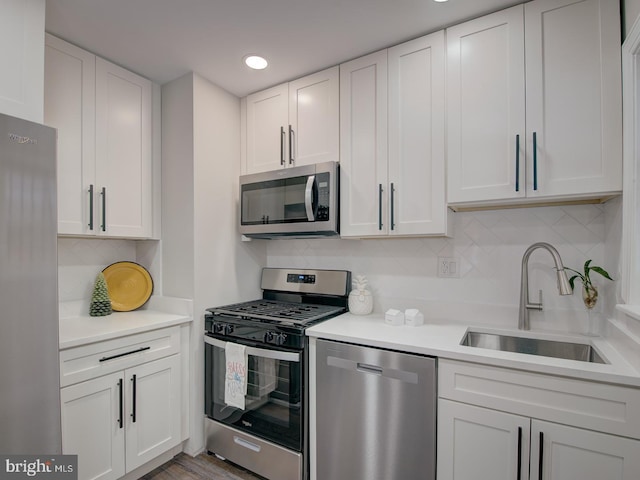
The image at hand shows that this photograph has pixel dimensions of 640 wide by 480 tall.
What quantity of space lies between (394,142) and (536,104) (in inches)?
27.0

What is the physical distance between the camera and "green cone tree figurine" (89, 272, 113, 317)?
2.11 meters

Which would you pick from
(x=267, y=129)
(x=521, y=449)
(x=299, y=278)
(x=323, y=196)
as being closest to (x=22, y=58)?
(x=267, y=129)

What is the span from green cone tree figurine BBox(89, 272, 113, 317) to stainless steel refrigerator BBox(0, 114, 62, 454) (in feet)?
2.87

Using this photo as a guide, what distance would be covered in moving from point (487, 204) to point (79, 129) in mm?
2329

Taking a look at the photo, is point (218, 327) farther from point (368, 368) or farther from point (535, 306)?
point (535, 306)

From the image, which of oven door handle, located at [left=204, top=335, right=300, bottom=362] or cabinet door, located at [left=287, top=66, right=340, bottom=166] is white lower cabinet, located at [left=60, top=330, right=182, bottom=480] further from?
cabinet door, located at [left=287, top=66, right=340, bottom=166]

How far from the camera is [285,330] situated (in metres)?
1.80

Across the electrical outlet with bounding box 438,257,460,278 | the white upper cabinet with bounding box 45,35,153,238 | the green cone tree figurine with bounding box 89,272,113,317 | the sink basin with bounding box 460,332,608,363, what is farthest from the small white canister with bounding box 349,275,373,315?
the green cone tree figurine with bounding box 89,272,113,317

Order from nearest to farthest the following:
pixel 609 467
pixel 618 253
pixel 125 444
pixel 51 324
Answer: pixel 609 467 → pixel 51 324 → pixel 618 253 → pixel 125 444

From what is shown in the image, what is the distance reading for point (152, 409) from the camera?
1.89m

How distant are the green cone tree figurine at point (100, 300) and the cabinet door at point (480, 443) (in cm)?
207

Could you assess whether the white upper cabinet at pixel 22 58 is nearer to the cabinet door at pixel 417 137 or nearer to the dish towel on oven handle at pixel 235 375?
the dish towel on oven handle at pixel 235 375

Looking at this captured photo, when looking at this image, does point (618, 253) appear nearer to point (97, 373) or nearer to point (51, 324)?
point (51, 324)

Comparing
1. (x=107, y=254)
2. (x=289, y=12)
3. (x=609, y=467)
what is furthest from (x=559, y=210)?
(x=107, y=254)
